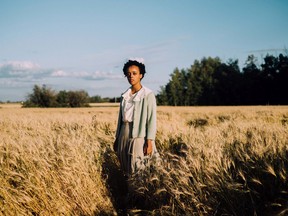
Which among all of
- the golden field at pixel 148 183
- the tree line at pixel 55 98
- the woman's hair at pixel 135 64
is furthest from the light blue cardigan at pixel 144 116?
the tree line at pixel 55 98

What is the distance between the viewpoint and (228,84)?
52.8m

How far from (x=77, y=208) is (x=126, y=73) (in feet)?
5.89

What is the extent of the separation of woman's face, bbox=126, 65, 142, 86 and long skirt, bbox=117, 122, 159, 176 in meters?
0.56

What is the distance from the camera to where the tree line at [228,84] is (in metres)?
45.3

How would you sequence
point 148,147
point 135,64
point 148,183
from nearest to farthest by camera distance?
point 148,183 < point 148,147 < point 135,64

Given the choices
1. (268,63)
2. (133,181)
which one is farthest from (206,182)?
(268,63)

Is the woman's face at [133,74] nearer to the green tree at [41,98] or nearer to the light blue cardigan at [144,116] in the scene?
the light blue cardigan at [144,116]

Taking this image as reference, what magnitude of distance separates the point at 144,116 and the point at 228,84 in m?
52.2

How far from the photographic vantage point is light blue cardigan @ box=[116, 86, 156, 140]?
3.49 m

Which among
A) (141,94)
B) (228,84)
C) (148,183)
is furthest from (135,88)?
(228,84)

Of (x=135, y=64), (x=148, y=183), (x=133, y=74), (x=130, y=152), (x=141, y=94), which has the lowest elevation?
(x=148, y=183)

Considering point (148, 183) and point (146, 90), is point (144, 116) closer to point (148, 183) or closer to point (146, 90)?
point (146, 90)

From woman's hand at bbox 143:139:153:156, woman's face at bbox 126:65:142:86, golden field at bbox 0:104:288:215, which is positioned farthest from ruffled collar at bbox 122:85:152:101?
golden field at bbox 0:104:288:215

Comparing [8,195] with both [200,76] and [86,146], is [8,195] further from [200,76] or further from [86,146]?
[200,76]
